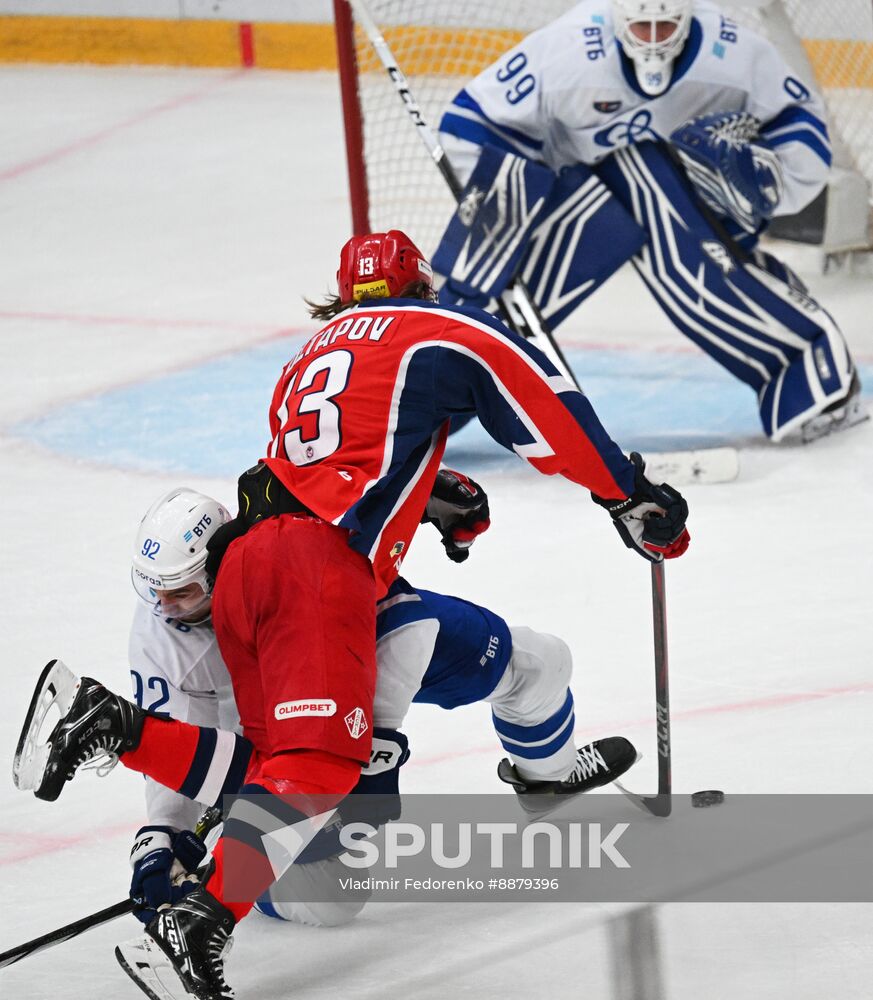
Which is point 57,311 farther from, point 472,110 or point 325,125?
point 325,125

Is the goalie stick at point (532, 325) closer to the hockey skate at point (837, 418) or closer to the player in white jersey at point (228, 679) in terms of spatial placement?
the hockey skate at point (837, 418)

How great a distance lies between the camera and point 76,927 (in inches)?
84.4

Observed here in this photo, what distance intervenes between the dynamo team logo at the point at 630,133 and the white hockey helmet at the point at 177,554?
2.07 meters

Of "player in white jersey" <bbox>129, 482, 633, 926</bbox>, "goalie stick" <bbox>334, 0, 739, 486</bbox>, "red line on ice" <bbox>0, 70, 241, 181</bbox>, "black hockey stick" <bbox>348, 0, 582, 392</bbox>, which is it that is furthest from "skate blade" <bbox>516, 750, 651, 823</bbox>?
"red line on ice" <bbox>0, 70, 241, 181</bbox>

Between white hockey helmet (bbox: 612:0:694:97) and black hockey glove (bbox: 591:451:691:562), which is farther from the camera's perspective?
white hockey helmet (bbox: 612:0:694:97)

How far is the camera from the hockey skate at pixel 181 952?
1.87m

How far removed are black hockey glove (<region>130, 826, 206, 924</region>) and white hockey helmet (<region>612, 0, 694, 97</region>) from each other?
2.31 m

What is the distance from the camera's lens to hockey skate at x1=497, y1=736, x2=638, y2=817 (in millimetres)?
2553

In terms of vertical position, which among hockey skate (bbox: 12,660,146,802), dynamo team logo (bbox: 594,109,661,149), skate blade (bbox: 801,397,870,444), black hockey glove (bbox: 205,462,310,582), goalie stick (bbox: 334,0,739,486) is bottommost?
skate blade (bbox: 801,397,870,444)

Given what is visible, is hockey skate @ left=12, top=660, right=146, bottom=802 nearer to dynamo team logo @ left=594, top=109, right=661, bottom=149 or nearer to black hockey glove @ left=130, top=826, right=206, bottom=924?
black hockey glove @ left=130, top=826, right=206, bottom=924

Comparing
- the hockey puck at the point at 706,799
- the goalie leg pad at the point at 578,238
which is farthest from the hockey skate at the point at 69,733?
the goalie leg pad at the point at 578,238

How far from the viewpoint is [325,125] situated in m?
7.57

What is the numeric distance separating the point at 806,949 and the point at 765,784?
0.46m

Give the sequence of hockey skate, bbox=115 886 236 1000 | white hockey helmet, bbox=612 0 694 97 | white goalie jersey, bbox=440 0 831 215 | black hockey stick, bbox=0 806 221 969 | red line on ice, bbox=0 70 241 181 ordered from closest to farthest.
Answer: hockey skate, bbox=115 886 236 1000 → black hockey stick, bbox=0 806 221 969 → white hockey helmet, bbox=612 0 694 97 → white goalie jersey, bbox=440 0 831 215 → red line on ice, bbox=0 70 241 181
